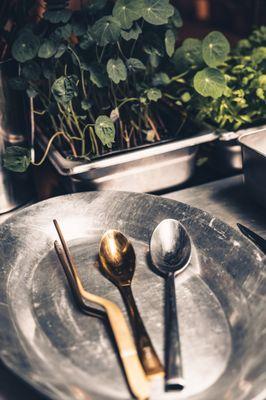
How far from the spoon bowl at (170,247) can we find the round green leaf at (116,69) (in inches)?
11.4

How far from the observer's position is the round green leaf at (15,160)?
95 cm

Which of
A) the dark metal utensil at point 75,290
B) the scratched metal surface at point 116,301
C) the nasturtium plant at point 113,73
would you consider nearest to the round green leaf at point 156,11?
the nasturtium plant at point 113,73

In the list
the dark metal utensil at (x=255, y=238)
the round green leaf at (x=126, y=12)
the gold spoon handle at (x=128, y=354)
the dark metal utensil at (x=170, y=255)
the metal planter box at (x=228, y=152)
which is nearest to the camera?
the gold spoon handle at (x=128, y=354)

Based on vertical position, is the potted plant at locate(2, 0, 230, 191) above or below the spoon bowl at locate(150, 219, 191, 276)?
above

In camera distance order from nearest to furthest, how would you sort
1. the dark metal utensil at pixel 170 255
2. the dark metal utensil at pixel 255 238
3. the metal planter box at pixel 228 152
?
the dark metal utensil at pixel 170 255 → the dark metal utensil at pixel 255 238 → the metal planter box at pixel 228 152

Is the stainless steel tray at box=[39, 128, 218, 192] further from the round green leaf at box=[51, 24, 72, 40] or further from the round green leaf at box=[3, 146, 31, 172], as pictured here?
the round green leaf at box=[51, 24, 72, 40]

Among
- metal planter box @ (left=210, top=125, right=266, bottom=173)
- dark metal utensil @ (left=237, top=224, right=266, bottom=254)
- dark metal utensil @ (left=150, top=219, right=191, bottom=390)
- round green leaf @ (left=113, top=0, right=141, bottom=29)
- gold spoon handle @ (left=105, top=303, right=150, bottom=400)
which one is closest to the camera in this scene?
gold spoon handle @ (left=105, top=303, right=150, bottom=400)

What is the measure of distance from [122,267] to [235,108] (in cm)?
46

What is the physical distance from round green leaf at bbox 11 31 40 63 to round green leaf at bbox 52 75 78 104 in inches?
2.6

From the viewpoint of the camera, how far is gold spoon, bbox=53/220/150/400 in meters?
0.56

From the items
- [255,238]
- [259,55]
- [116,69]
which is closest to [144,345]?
[255,238]

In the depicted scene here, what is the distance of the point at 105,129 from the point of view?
3.06ft

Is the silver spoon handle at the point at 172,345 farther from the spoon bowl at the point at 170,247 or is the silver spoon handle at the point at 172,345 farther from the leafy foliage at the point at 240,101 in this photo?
the leafy foliage at the point at 240,101

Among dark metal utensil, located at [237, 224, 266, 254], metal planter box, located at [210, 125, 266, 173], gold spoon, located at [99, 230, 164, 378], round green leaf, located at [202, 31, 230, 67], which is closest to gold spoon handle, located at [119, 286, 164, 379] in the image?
gold spoon, located at [99, 230, 164, 378]
